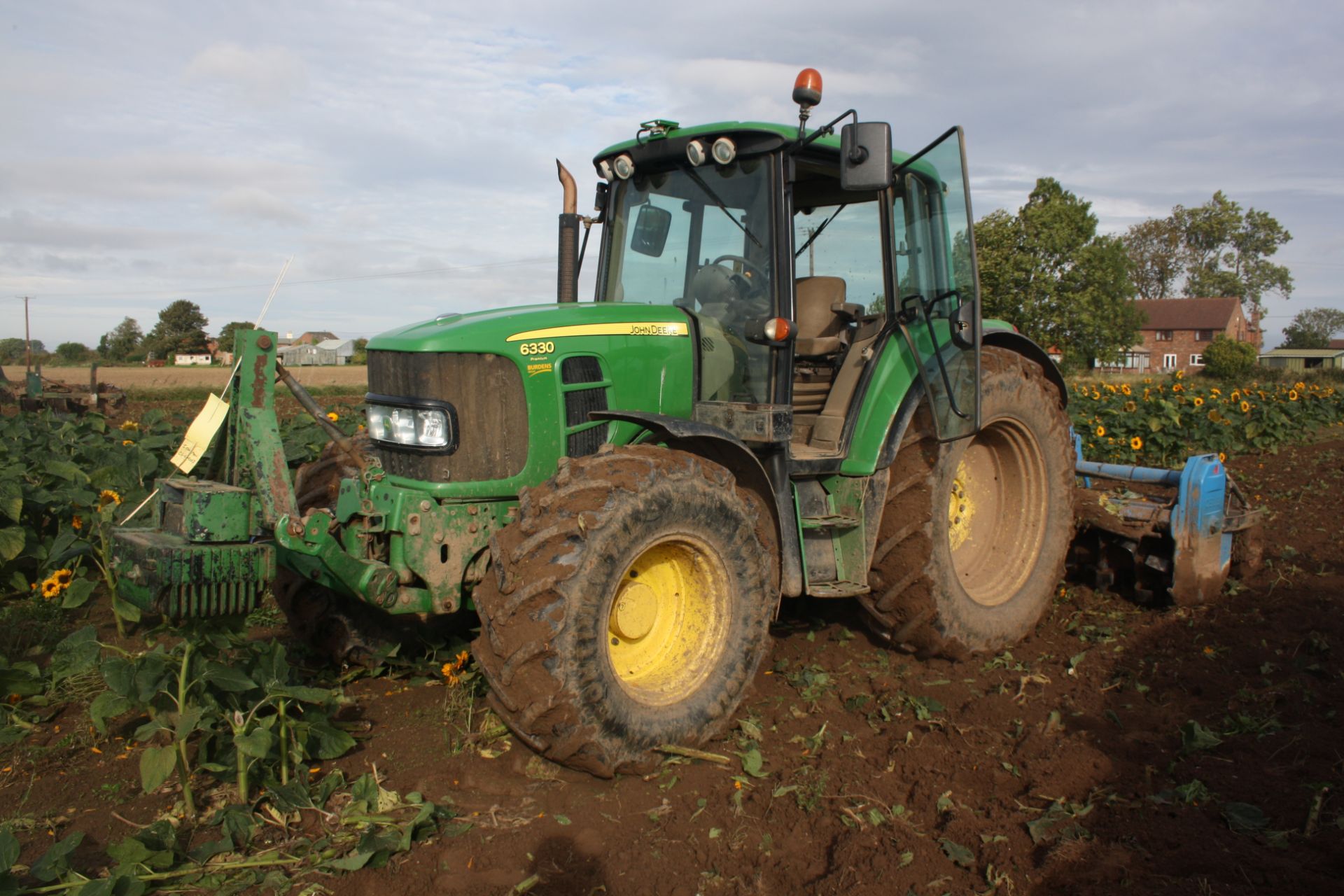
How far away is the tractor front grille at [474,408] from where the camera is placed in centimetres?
379

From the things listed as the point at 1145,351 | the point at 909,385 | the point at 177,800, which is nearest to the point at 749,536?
the point at 909,385

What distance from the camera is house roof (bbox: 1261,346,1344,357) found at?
244 ft

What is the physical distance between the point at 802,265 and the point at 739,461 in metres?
1.53

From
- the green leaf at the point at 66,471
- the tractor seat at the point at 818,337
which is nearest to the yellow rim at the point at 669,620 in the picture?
the tractor seat at the point at 818,337

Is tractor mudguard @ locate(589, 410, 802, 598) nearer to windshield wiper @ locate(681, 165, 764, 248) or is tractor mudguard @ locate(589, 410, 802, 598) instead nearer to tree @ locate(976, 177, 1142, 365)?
windshield wiper @ locate(681, 165, 764, 248)

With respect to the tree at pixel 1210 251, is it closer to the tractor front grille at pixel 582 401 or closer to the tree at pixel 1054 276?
the tree at pixel 1054 276

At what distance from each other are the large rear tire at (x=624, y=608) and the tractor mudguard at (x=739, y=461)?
14 cm

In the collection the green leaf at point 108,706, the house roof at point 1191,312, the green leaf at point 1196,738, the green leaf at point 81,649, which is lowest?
the green leaf at point 1196,738

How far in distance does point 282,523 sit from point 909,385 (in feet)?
9.57

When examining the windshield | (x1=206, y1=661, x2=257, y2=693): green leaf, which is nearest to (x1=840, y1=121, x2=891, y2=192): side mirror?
the windshield

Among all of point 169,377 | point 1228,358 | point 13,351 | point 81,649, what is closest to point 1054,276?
point 1228,358

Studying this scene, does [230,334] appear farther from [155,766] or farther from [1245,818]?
[1245,818]

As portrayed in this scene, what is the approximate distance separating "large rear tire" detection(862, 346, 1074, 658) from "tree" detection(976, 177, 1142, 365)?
124 feet

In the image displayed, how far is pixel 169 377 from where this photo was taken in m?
36.4
